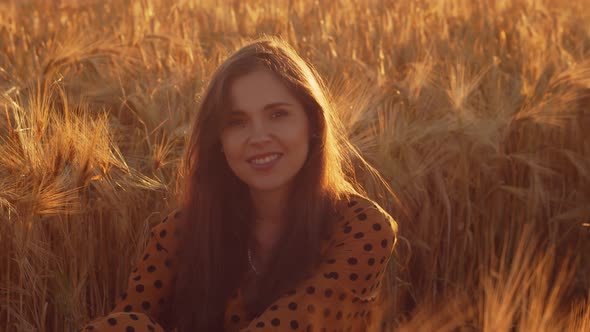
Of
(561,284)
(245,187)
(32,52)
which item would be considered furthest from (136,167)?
(561,284)

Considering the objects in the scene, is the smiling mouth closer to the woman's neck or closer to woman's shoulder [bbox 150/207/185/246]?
the woman's neck

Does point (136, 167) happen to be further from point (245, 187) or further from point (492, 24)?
point (492, 24)

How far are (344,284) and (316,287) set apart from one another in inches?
2.7

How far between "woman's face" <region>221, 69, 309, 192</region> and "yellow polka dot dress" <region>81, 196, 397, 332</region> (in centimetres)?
20

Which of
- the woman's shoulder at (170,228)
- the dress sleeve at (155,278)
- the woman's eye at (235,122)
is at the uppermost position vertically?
the woman's eye at (235,122)

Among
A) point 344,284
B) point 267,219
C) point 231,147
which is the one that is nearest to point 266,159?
point 231,147

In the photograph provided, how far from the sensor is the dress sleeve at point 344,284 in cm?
177

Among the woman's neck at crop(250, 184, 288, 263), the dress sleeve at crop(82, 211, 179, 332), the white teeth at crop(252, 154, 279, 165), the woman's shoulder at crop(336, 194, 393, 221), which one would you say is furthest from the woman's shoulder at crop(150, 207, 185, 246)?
the woman's shoulder at crop(336, 194, 393, 221)

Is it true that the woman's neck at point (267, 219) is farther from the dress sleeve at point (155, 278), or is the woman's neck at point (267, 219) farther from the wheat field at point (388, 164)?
the wheat field at point (388, 164)

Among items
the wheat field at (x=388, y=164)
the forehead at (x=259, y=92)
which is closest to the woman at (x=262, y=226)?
the forehead at (x=259, y=92)

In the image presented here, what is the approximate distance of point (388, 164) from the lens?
8.39 feet

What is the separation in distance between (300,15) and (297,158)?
120 inches

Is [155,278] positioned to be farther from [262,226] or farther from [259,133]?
[259,133]

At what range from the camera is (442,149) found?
270 centimetres
